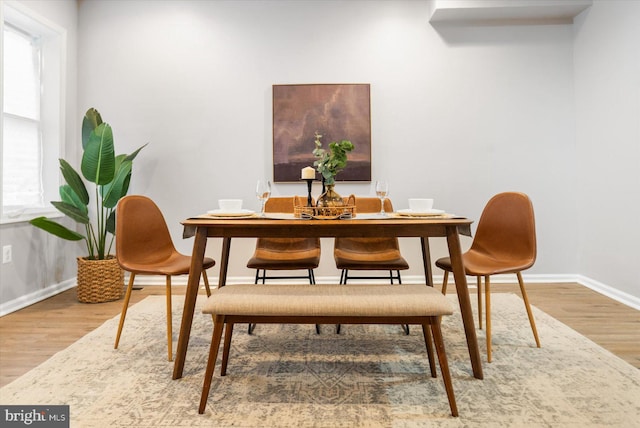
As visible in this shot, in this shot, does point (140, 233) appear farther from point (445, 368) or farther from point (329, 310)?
point (445, 368)

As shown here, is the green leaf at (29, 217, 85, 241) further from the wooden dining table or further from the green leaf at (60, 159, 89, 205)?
the wooden dining table

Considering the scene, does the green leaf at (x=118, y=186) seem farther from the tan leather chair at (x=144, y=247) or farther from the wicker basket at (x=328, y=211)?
the wicker basket at (x=328, y=211)

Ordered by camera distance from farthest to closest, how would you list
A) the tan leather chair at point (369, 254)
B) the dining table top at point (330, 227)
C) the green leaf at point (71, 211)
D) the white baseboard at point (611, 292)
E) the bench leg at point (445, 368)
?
1. the green leaf at point (71, 211)
2. the white baseboard at point (611, 292)
3. the tan leather chair at point (369, 254)
4. the dining table top at point (330, 227)
5. the bench leg at point (445, 368)

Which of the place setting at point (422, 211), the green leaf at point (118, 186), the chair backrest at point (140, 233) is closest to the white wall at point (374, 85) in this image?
the green leaf at point (118, 186)

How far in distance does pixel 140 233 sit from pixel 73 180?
1269 millimetres

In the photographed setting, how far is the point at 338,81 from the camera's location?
3803 millimetres

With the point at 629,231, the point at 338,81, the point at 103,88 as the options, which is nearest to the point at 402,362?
the point at 629,231

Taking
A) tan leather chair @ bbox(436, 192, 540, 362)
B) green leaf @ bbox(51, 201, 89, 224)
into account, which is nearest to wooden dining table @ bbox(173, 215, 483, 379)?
tan leather chair @ bbox(436, 192, 540, 362)

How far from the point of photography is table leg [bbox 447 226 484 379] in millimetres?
1811

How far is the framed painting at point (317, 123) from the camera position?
3.76m

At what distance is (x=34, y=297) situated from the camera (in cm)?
321

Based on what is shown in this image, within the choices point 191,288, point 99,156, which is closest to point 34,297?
point 99,156

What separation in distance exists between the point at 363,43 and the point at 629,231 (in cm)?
278

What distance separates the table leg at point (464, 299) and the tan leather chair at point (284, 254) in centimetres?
99
